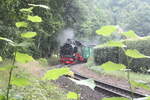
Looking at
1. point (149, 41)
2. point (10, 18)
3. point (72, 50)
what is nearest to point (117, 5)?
point (72, 50)

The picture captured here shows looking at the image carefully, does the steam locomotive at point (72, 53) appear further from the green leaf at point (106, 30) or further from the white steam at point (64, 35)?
the green leaf at point (106, 30)

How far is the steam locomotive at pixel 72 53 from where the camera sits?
27.5 m

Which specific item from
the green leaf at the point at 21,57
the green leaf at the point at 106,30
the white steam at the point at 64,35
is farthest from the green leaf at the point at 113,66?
the white steam at the point at 64,35

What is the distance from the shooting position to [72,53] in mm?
27625

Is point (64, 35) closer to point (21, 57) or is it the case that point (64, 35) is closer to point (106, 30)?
point (21, 57)

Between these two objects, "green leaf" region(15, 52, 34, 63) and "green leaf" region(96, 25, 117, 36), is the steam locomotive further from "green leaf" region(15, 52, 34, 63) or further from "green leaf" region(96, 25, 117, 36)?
"green leaf" region(96, 25, 117, 36)

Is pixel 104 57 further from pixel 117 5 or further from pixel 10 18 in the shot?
pixel 117 5

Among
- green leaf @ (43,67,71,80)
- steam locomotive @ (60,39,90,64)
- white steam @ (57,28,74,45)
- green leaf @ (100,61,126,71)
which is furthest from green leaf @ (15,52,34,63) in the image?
white steam @ (57,28,74,45)

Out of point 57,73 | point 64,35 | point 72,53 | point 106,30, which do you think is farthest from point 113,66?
point 64,35

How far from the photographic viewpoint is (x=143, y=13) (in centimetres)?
5700

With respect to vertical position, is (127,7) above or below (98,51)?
above

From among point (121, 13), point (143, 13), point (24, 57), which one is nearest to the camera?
point (24, 57)

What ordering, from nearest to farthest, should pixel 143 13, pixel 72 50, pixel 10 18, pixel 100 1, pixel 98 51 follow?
pixel 10 18, pixel 98 51, pixel 72 50, pixel 143 13, pixel 100 1

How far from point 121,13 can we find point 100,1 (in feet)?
46.9
